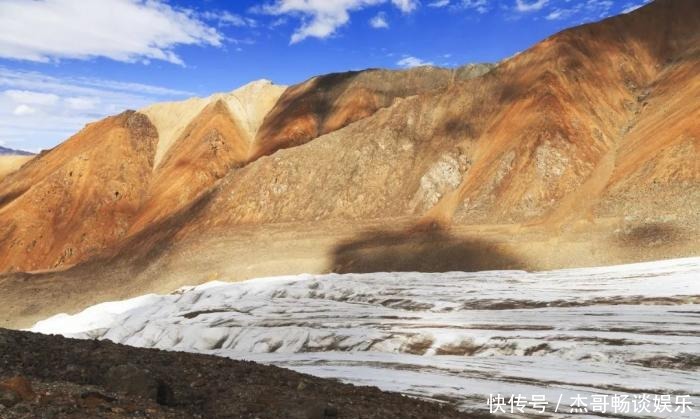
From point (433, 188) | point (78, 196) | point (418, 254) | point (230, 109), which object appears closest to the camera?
point (418, 254)

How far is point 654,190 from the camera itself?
3669 centimetres

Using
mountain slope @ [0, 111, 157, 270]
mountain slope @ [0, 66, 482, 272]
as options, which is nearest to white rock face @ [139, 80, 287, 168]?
mountain slope @ [0, 66, 482, 272]

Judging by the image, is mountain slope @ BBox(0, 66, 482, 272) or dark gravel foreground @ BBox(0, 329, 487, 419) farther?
mountain slope @ BBox(0, 66, 482, 272)

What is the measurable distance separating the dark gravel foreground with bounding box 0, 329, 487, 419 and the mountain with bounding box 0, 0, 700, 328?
28098 millimetres

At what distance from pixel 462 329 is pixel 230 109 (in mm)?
77797

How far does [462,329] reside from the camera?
765 inches

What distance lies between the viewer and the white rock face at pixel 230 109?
292 ft

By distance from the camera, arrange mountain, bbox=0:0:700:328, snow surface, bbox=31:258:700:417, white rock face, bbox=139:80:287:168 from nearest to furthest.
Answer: snow surface, bbox=31:258:700:417 → mountain, bbox=0:0:700:328 → white rock face, bbox=139:80:287:168

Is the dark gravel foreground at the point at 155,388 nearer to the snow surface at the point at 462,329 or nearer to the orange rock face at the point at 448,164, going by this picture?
the snow surface at the point at 462,329

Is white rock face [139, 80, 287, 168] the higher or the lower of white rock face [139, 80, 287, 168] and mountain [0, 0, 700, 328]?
the higher

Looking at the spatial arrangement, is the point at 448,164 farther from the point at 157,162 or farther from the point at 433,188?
the point at 157,162

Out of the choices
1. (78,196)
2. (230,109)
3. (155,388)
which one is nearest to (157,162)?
(78,196)

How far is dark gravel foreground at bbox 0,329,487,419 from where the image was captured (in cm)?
579

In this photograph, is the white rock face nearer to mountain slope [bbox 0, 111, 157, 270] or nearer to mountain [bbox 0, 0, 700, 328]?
mountain slope [bbox 0, 111, 157, 270]
